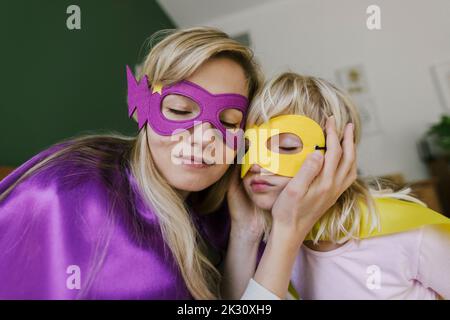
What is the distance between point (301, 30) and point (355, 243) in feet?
3.26

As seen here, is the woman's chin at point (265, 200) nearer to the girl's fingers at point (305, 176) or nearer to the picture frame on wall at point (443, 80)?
the girl's fingers at point (305, 176)

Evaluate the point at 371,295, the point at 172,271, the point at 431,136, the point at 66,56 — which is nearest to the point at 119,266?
the point at 172,271

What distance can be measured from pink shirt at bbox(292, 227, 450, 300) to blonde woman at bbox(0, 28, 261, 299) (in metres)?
0.21

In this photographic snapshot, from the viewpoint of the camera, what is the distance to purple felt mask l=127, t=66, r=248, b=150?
20.8 inches

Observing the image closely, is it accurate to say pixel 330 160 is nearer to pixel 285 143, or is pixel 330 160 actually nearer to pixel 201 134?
pixel 285 143

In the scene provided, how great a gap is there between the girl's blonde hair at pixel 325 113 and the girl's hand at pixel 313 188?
0.24 ft

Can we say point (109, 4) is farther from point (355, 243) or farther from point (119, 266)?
point (355, 243)

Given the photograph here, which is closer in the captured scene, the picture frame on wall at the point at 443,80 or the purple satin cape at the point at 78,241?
the purple satin cape at the point at 78,241

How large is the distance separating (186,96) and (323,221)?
0.35 metres

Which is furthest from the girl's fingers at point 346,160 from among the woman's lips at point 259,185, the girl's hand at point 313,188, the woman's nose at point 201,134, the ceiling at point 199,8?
the ceiling at point 199,8

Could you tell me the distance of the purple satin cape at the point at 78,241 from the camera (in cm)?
42

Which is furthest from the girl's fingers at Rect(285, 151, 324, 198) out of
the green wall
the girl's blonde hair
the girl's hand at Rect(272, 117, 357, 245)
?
the green wall

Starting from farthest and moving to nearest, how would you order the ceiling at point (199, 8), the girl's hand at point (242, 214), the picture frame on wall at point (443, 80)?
the picture frame on wall at point (443, 80), the ceiling at point (199, 8), the girl's hand at point (242, 214)
